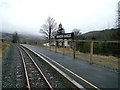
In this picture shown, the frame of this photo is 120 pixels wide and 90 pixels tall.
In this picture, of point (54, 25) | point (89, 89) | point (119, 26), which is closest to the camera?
point (89, 89)

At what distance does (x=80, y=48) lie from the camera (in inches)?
1192

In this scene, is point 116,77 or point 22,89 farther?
point 116,77

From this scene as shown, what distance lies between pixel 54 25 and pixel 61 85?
262 feet

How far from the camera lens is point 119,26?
4134 centimetres

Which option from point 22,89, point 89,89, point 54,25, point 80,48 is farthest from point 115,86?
point 54,25

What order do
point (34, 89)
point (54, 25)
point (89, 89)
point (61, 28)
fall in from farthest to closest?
point (61, 28)
point (54, 25)
point (34, 89)
point (89, 89)

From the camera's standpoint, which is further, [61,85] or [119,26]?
[119,26]

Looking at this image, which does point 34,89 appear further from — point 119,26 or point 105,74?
point 119,26

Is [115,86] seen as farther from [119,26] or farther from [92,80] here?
[119,26]

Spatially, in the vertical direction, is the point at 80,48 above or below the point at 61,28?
below

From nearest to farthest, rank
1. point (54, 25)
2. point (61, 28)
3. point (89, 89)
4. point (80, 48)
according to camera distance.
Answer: point (89, 89) < point (80, 48) < point (54, 25) < point (61, 28)

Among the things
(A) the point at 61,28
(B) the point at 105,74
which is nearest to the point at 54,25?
(A) the point at 61,28

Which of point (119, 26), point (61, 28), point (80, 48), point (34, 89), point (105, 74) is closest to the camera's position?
point (34, 89)

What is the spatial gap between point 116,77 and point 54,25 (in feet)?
261
